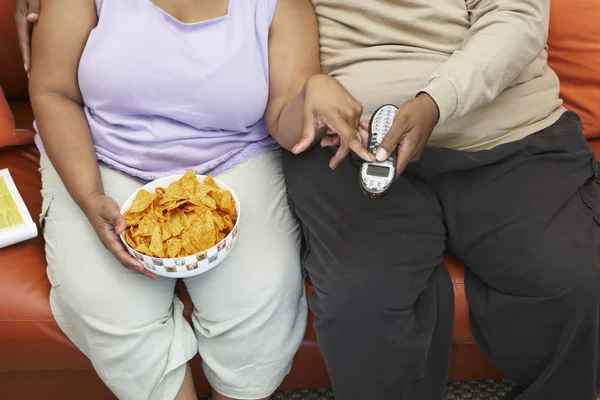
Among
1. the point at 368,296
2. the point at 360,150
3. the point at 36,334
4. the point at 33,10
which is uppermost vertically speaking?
the point at 33,10

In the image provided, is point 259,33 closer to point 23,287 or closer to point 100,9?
point 100,9

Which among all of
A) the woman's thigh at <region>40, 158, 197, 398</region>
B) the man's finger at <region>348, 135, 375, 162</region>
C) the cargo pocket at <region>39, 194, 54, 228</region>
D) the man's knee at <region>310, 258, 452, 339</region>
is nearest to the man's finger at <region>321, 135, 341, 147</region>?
the man's finger at <region>348, 135, 375, 162</region>

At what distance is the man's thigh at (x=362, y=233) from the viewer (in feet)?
3.24

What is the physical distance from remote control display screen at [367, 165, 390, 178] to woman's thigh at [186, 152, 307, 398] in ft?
0.77

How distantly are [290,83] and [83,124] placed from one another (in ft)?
1.37

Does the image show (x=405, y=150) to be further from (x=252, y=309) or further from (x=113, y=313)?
(x=113, y=313)

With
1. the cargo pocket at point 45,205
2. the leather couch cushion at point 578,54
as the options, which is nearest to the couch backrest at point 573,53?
the leather couch cushion at point 578,54

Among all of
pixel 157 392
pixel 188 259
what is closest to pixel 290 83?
pixel 188 259

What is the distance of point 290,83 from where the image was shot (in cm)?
113

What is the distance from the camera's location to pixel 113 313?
0.98 meters

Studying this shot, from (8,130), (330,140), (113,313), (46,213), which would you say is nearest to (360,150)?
(330,140)

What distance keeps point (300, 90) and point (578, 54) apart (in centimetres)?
73

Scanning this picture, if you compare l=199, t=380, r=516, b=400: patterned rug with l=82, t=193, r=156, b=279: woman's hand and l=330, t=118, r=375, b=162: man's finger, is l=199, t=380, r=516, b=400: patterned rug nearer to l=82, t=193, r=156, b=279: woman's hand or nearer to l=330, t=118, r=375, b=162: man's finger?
l=82, t=193, r=156, b=279: woman's hand

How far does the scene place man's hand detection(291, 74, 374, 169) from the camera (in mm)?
980
